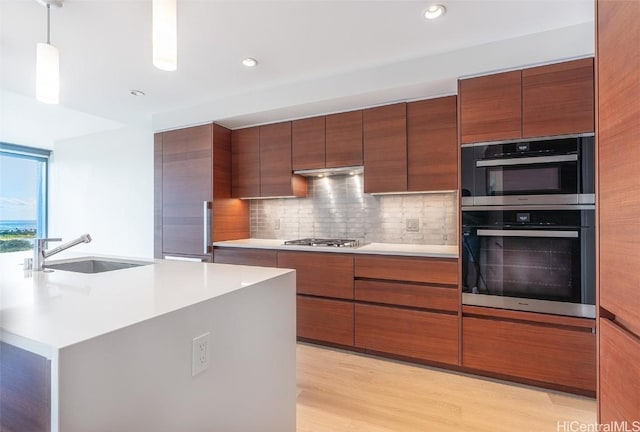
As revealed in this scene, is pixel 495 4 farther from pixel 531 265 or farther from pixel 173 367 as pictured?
pixel 173 367

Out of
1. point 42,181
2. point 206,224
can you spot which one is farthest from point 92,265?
point 42,181

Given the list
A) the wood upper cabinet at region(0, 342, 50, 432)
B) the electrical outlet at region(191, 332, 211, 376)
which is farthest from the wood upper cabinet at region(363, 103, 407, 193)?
the wood upper cabinet at region(0, 342, 50, 432)

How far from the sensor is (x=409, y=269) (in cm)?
248

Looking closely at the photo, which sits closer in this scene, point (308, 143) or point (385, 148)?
point (385, 148)

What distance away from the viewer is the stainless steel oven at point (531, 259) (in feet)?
6.66

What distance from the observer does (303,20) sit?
1964 millimetres

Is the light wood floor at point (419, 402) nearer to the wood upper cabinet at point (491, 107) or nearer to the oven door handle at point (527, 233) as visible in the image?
the oven door handle at point (527, 233)

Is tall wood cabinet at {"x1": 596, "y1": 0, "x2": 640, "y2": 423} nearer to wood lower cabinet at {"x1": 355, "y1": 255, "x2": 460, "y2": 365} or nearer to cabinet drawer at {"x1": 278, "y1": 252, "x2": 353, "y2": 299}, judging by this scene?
wood lower cabinet at {"x1": 355, "y1": 255, "x2": 460, "y2": 365}

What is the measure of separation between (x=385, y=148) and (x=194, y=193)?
82.0 inches

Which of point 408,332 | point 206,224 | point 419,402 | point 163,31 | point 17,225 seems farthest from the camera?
point 17,225

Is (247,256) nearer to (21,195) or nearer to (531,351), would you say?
(531,351)

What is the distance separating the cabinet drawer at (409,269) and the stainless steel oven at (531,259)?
11 centimetres

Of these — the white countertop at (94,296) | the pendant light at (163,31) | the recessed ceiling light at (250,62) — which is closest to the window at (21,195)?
the white countertop at (94,296)

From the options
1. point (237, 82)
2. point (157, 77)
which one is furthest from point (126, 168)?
point (237, 82)
